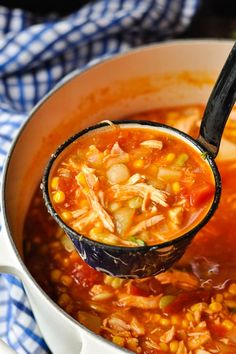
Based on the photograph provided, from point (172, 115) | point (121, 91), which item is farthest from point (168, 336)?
point (121, 91)

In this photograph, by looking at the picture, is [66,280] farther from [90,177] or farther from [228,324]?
[228,324]

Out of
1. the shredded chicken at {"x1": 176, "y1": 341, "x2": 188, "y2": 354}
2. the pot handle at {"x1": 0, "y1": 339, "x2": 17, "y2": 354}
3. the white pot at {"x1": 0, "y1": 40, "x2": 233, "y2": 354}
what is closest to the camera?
the pot handle at {"x1": 0, "y1": 339, "x2": 17, "y2": 354}

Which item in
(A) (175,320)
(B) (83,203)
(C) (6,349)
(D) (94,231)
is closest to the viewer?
(C) (6,349)

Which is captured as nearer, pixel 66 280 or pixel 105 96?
pixel 66 280

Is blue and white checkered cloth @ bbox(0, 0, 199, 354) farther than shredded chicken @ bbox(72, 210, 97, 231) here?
Yes

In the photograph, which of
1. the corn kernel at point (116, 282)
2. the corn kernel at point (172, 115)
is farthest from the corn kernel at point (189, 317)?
the corn kernel at point (172, 115)

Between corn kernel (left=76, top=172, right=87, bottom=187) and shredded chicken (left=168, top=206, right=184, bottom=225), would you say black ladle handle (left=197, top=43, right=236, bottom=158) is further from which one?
corn kernel (left=76, top=172, right=87, bottom=187)

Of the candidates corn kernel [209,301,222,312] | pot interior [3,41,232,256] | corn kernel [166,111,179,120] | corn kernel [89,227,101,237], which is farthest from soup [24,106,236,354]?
corn kernel [166,111,179,120]
